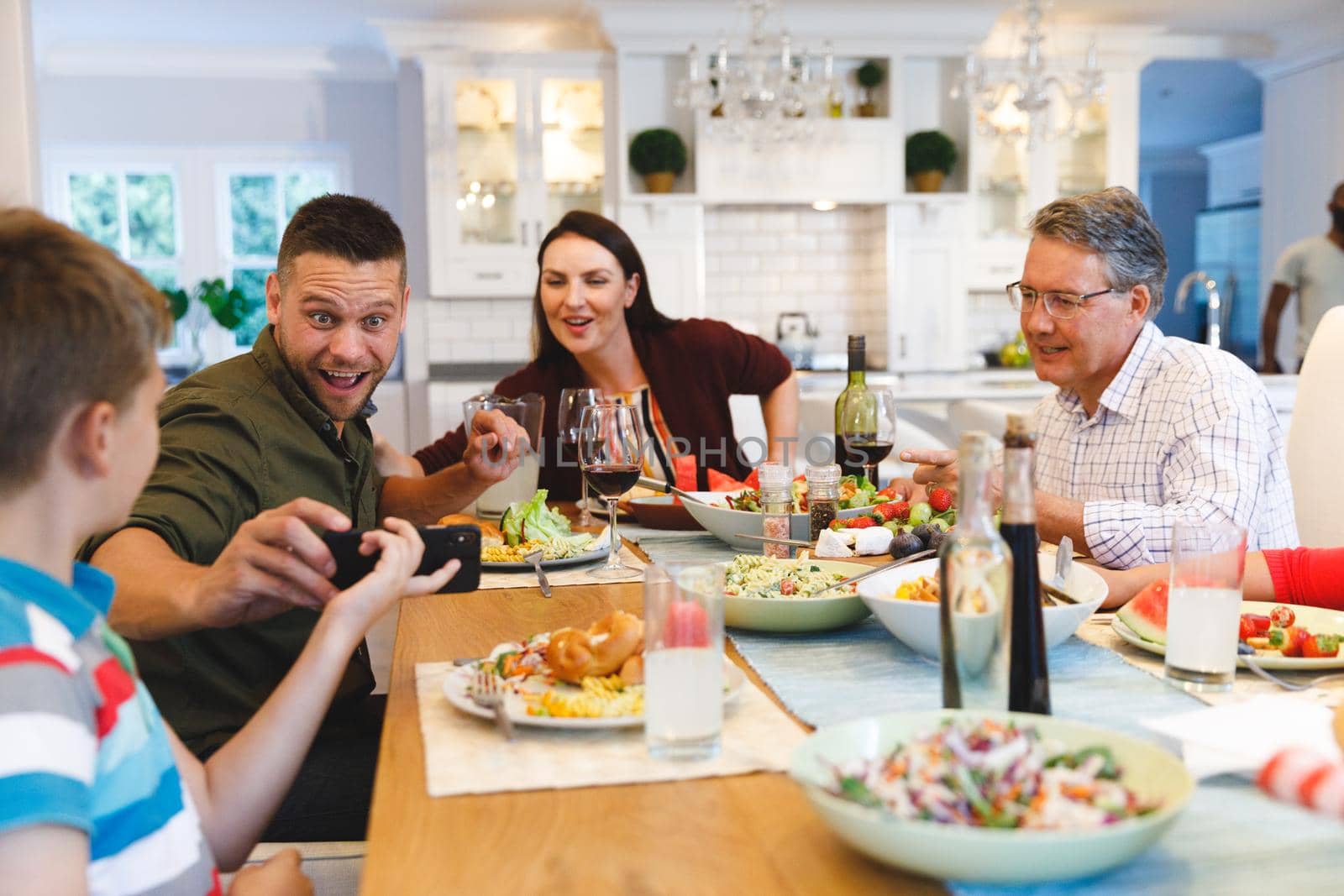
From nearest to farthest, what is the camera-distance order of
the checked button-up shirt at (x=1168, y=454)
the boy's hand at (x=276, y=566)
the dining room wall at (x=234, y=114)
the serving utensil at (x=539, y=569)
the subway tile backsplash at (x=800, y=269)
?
1. the boy's hand at (x=276, y=566)
2. the serving utensil at (x=539, y=569)
3. the checked button-up shirt at (x=1168, y=454)
4. the subway tile backsplash at (x=800, y=269)
5. the dining room wall at (x=234, y=114)

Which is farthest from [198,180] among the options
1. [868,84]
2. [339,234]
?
[339,234]

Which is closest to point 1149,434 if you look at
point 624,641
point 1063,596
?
point 1063,596

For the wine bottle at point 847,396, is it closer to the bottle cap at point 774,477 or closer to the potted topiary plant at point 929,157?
the bottle cap at point 774,477

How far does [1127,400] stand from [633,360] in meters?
1.37

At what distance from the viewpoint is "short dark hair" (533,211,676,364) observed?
2.93 m

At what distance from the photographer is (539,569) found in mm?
1605

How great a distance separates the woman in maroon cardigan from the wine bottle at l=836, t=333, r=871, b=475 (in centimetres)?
46

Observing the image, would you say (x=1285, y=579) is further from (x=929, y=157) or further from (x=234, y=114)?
(x=234, y=114)

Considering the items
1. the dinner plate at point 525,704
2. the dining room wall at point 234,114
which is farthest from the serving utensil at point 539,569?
the dining room wall at point 234,114

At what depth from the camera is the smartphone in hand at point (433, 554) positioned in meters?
1.09

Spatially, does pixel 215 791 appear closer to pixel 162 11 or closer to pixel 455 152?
pixel 455 152

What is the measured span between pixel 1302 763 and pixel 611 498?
4.08 ft

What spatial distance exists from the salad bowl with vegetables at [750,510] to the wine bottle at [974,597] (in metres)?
0.87

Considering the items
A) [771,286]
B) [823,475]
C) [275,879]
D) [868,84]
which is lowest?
[275,879]
